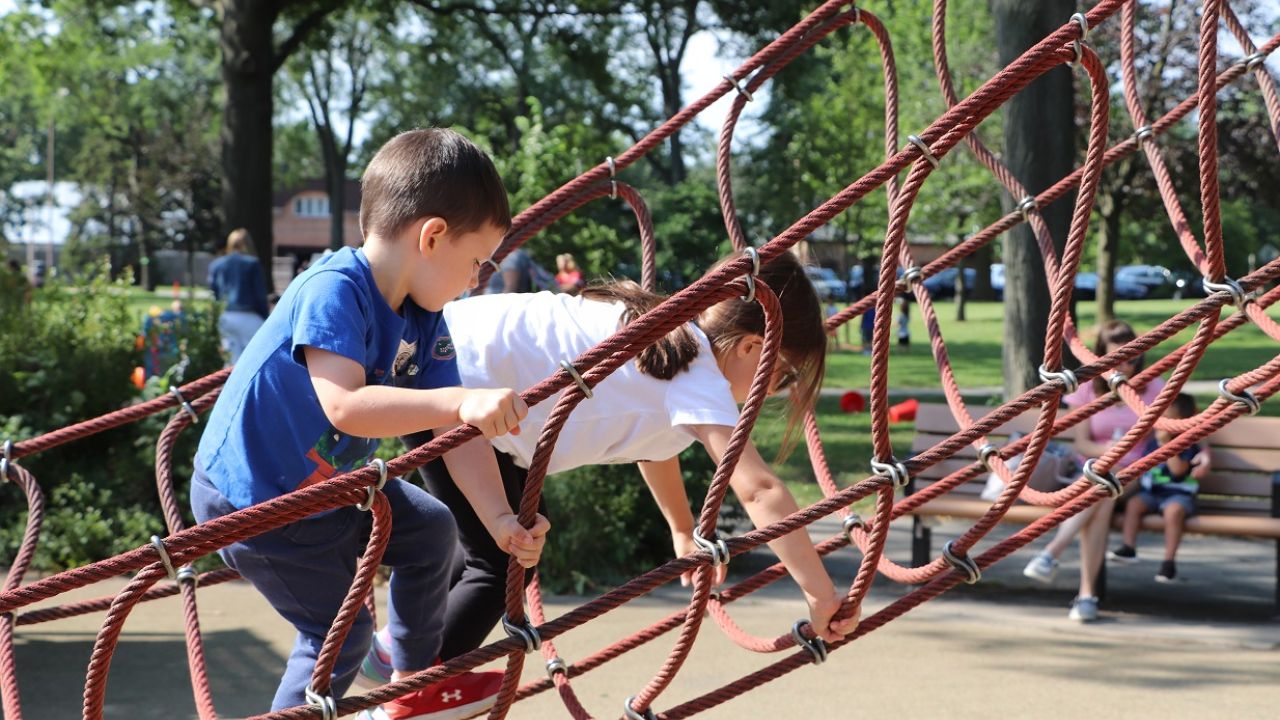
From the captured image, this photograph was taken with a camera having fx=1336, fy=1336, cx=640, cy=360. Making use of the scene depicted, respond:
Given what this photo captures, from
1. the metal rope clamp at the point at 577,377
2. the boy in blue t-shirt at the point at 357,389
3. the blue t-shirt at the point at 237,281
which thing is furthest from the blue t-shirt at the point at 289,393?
the blue t-shirt at the point at 237,281

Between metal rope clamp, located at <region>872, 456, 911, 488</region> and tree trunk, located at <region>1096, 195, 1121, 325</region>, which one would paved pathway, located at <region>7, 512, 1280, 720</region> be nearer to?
metal rope clamp, located at <region>872, 456, 911, 488</region>

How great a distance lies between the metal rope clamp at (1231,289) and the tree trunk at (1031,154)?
13.5 ft

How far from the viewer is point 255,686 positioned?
13.7 feet

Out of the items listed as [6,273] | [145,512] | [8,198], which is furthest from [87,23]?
[8,198]

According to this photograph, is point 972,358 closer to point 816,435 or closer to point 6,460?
point 816,435

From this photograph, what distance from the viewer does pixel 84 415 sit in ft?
21.7

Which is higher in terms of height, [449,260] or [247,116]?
[247,116]

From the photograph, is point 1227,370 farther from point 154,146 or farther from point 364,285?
point 154,146

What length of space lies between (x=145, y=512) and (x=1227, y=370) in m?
13.4

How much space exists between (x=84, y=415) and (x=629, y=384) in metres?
4.75

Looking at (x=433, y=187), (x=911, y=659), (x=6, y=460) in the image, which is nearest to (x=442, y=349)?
(x=433, y=187)

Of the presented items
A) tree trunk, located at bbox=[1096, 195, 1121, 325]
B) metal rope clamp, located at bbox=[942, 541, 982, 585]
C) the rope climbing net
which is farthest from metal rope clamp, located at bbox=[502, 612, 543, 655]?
tree trunk, located at bbox=[1096, 195, 1121, 325]

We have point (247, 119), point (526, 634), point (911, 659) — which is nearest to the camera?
point (526, 634)

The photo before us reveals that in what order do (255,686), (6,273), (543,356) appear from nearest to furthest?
(543,356)
(255,686)
(6,273)
